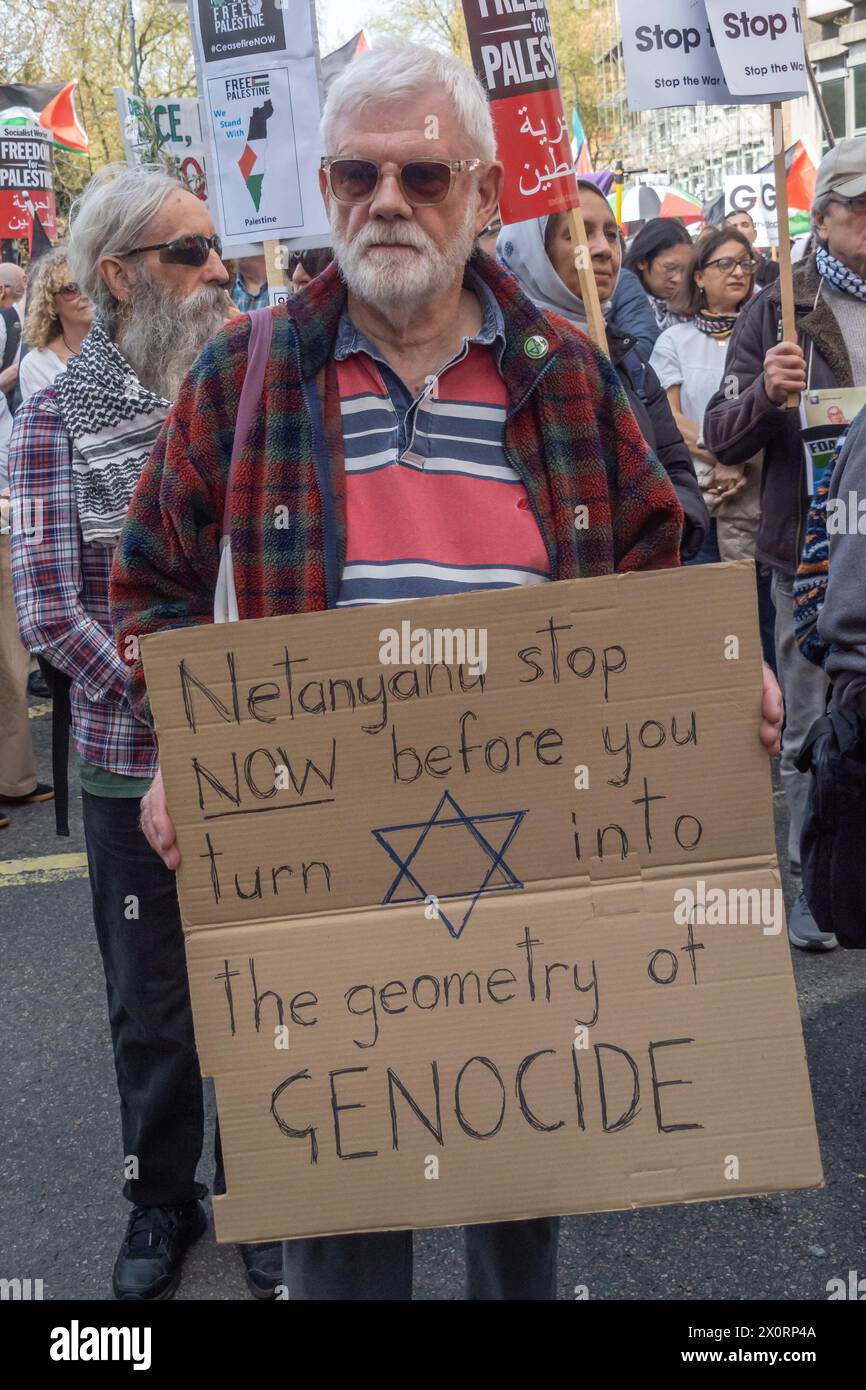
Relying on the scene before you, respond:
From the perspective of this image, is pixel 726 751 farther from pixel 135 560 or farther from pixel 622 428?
pixel 135 560

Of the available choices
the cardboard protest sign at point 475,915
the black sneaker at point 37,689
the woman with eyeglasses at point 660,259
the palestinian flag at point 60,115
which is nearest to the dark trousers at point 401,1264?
the cardboard protest sign at point 475,915

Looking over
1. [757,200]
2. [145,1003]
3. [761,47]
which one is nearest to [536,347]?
[145,1003]

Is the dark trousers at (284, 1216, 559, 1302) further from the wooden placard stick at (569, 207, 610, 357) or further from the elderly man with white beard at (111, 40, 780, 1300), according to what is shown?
the wooden placard stick at (569, 207, 610, 357)

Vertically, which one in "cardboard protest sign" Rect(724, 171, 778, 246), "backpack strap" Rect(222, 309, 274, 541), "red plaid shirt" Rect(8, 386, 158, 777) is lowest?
"red plaid shirt" Rect(8, 386, 158, 777)

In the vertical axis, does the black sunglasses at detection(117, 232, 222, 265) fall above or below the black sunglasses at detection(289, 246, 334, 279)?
below

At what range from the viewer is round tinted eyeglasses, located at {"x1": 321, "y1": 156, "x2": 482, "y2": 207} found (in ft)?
6.23

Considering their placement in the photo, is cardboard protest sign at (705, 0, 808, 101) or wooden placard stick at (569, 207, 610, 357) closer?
wooden placard stick at (569, 207, 610, 357)

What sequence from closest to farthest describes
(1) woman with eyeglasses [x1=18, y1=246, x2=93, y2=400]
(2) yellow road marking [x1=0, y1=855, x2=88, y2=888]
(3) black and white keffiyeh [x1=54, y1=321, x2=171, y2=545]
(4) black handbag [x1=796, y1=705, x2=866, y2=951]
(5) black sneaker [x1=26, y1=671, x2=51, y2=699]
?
(3) black and white keffiyeh [x1=54, y1=321, x2=171, y2=545], (4) black handbag [x1=796, y1=705, x2=866, y2=951], (1) woman with eyeglasses [x1=18, y1=246, x2=93, y2=400], (2) yellow road marking [x1=0, y1=855, x2=88, y2=888], (5) black sneaker [x1=26, y1=671, x2=51, y2=699]

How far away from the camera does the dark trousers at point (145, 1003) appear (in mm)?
2584

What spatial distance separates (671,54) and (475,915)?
340cm

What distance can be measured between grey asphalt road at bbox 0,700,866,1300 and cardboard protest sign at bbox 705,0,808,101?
258 cm

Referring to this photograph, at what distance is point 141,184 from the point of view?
2662 mm

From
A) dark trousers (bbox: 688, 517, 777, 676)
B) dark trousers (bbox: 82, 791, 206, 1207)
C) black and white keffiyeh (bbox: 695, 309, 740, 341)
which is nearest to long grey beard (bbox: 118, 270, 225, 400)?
dark trousers (bbox: 82, 791, 206, 1207)
